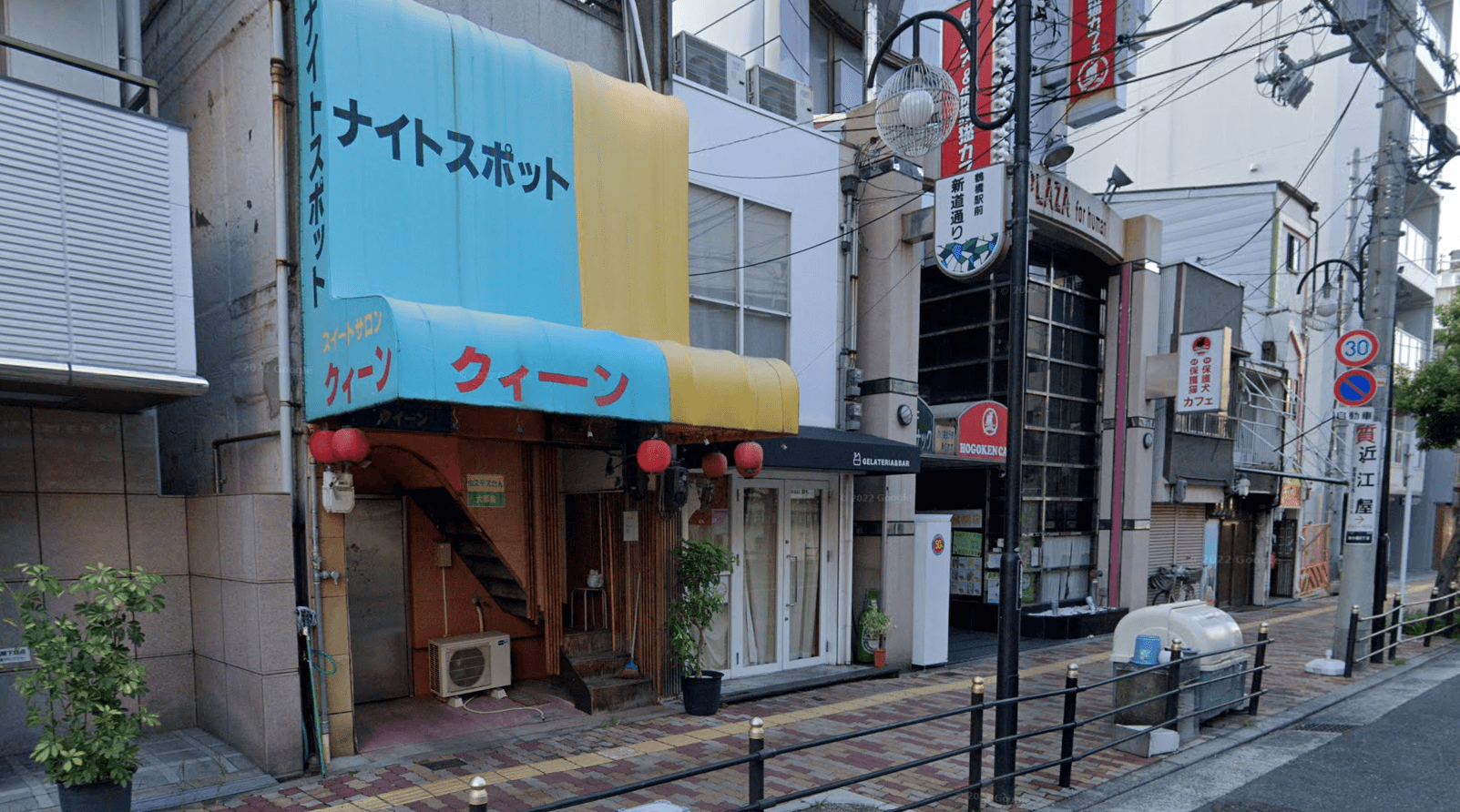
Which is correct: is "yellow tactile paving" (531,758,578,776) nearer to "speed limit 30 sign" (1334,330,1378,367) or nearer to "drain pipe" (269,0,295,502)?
"drain pipe" (269,0,295,502)

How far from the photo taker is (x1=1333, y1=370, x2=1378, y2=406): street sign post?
12.6 meters

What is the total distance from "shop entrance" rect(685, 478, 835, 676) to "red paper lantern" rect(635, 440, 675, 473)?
8.80 feet

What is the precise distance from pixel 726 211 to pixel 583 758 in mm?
6847

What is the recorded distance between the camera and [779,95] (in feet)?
38.4

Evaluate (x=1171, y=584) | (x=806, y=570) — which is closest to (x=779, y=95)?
(x=806, y=570)

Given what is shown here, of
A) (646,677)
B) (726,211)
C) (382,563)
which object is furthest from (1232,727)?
(382,563)

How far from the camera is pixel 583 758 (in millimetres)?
7785

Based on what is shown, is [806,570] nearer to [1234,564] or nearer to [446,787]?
[446,787]

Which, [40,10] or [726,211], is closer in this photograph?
[40,10]

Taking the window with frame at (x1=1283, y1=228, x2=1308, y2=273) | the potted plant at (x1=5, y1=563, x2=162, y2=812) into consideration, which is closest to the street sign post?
the window with frame at (x1=1283, y1=228, x2=1308, y2=273)

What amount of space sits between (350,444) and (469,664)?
3.67 metres

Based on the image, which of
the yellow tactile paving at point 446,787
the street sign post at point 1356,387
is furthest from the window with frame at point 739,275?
→ the street sign post at point 1356,387

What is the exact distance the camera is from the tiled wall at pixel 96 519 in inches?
284

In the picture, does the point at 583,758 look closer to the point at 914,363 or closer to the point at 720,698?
the point at 720,698
